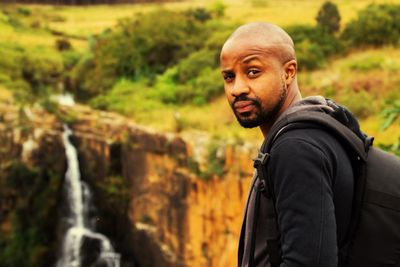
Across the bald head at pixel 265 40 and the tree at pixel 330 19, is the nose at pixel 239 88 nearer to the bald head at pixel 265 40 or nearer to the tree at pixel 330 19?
the bald head at pixel 265 40

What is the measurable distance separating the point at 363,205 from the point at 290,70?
44cm

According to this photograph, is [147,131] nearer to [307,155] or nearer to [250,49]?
[250,49]

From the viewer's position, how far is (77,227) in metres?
15.9

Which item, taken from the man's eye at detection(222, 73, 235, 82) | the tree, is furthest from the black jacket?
the tree

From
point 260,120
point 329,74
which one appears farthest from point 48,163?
point 260,120

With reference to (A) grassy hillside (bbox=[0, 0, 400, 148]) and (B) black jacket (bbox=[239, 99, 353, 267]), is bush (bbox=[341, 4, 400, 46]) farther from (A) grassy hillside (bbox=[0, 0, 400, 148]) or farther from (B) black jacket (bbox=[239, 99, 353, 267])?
(B) black jacket (bbox=[239, 99, 353, 267])

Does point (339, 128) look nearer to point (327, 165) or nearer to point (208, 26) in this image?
point (327, 165)

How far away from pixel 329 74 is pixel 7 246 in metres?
9.23

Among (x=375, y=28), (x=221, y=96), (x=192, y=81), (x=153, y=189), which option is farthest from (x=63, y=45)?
(x=375, y=28)

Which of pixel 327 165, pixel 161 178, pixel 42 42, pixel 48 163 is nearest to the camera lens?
pixel 327 165

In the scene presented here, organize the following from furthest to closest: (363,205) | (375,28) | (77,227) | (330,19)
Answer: (330,19)
(375,28)
(77,227)
(363,205)

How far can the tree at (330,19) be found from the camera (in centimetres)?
1777

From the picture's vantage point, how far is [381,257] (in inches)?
59.4

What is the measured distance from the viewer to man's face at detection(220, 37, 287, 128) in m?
1.65
